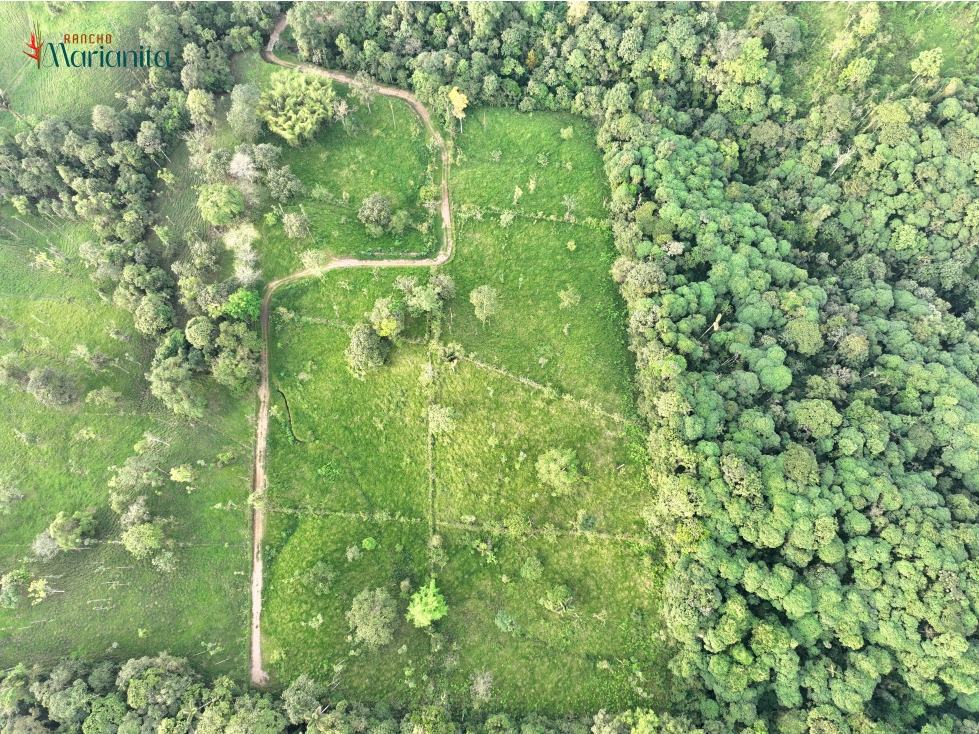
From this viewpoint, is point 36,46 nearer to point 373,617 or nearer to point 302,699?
point 373,617

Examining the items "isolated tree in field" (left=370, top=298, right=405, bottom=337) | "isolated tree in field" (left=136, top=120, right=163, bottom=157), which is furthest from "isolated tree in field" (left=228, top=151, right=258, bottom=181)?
"isolated tree in field" (left=370, top=298, right=405, bottom=337)

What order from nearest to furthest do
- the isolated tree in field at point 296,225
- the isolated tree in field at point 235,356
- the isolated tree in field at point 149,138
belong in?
the isolated tree in field at point 235,356
the isolated tree in field at point 296,225
the isolated tree in field at point 149,138

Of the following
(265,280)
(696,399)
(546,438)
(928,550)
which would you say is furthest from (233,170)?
(928,550)

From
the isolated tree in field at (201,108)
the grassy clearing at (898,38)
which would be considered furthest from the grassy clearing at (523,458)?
the grassy clearing at (898,38)

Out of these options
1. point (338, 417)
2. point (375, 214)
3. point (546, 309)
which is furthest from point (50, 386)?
point (546, 309)

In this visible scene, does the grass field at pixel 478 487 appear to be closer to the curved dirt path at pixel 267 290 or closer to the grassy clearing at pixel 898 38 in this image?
the curved dirt path at pixel 267 290

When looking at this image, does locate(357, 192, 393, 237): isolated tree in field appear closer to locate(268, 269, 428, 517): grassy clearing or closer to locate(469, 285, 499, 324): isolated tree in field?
locate(268, 269, 428, 517): grassy clearing

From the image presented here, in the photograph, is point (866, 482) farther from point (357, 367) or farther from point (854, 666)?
point (357, 367)

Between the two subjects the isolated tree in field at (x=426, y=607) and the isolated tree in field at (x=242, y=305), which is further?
the isolated tree in field at (x=242, y=305)
